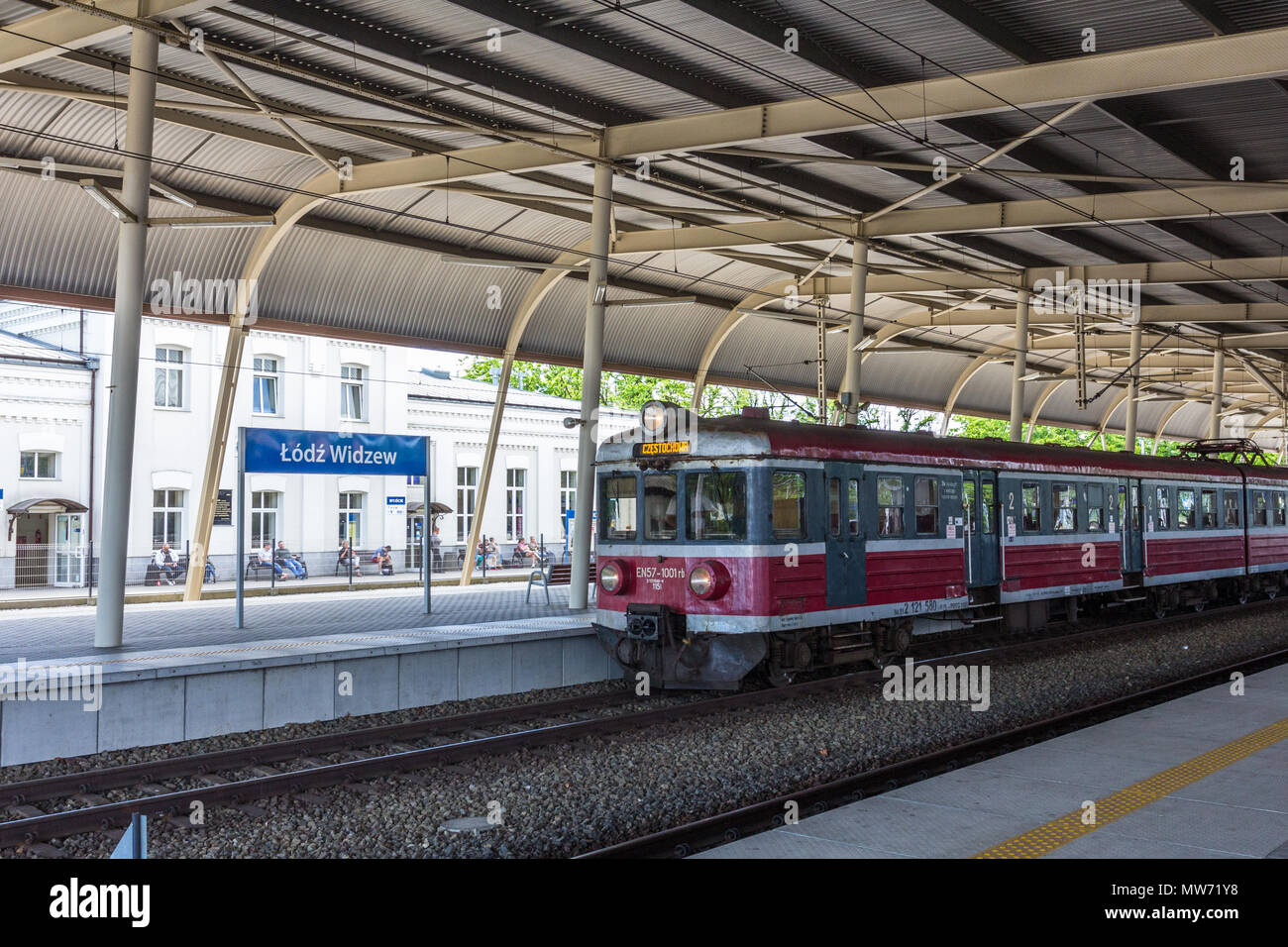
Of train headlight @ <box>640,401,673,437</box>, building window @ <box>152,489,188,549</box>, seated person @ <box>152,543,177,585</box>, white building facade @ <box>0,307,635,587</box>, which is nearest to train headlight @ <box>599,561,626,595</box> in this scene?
train headlight @ <box>640,401,673,437</box>

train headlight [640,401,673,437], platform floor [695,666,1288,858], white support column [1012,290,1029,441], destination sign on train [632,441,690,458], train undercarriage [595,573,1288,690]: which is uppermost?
white support column [1012,290,1029,441]

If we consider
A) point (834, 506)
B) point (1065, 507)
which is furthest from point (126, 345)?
point (1065, 507)

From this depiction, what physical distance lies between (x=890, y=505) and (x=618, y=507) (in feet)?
10.8

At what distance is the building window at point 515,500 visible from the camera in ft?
138

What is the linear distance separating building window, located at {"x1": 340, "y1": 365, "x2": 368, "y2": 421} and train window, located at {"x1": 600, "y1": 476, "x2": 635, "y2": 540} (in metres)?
24.6

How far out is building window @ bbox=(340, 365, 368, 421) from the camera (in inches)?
1465

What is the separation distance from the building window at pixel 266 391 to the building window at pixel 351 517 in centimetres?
336

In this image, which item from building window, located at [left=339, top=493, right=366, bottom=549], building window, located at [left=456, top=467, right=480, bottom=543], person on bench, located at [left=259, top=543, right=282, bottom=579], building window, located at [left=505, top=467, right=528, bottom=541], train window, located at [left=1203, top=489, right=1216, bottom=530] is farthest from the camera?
building window, located at [left=505, top=467, right=528, bottom=541]

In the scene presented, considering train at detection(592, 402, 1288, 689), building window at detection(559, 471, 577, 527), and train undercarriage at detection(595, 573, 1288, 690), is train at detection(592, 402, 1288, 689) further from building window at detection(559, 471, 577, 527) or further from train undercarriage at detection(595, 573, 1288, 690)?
building window at detection(559, 471, 577, 527)

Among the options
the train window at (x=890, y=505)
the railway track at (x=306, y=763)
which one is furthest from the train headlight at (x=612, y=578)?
the train window at (x=890, y=505)

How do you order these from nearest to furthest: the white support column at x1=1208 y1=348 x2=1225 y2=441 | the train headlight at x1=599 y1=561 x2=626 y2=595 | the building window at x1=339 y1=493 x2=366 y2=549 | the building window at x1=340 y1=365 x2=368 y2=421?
the train headlight at x1=599 y1=561 x2=626 y2=595 → the white support column at x1=1208 y1=348 x2=1225 y2=441 → the building window at x1=339 y1=493 x2=366 y2=549 → the building window at x1=340 y1=365 x2=368 y2=421

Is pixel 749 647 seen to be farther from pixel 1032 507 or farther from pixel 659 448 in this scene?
pixel 1032 507

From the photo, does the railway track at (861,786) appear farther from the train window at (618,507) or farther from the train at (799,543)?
the train window at (618,507)
